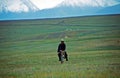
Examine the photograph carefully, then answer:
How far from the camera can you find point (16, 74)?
18391 millimetres

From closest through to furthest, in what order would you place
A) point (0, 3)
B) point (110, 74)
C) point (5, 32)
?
point (110, 74) < point (0, 3) < point (5, 32)

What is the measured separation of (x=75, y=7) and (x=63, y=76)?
4819 cm

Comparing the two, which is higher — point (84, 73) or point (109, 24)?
point (84, 73)

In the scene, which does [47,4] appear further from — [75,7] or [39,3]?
[75,7]

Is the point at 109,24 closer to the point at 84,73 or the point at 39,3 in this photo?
the point at 39,3

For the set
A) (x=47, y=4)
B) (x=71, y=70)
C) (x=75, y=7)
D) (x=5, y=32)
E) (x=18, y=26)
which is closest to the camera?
(x=71, y=70)

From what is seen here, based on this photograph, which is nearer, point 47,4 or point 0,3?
point 0,3

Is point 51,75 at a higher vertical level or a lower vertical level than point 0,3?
lower

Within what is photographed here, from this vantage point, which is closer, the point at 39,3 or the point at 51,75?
the point at 51,75

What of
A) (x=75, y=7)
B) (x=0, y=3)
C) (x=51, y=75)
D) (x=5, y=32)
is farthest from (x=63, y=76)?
(x=5, y=32)

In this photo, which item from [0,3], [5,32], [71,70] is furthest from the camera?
[5,32]

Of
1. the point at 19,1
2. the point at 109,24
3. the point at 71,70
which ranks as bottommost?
the point at 109,24

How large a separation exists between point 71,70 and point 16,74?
2490 mm

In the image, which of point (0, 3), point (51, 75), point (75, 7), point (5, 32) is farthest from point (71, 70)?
point (5, 32)
